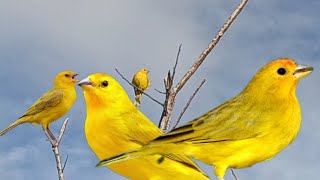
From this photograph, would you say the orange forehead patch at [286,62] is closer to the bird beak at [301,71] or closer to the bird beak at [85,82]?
the bird beak at [301,71]

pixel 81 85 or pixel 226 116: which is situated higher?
pixel 81 85

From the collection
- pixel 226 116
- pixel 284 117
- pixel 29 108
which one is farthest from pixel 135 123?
pixel 29 108

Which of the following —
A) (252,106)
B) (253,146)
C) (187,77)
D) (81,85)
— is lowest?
(253,146)

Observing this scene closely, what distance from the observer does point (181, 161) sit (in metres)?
2.96

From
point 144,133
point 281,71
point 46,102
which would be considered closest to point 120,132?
point 144,133

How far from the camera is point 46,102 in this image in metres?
8.19

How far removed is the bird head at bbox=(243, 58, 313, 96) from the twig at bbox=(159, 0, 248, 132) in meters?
0.89

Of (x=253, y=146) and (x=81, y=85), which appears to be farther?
(x=81, y=85)

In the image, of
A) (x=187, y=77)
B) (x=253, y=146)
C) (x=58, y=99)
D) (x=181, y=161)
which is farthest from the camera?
(x=58, y=99)

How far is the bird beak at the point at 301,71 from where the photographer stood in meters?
2.73

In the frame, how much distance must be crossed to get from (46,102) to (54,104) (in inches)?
6.3

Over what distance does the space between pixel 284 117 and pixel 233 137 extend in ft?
0.89

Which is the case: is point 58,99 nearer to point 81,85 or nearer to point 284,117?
point 81,85

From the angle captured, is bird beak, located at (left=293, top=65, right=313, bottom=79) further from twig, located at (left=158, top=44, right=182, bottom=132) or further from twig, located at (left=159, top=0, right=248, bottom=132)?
twig, located at (left=158, top=44, right=182, bottom=132)
